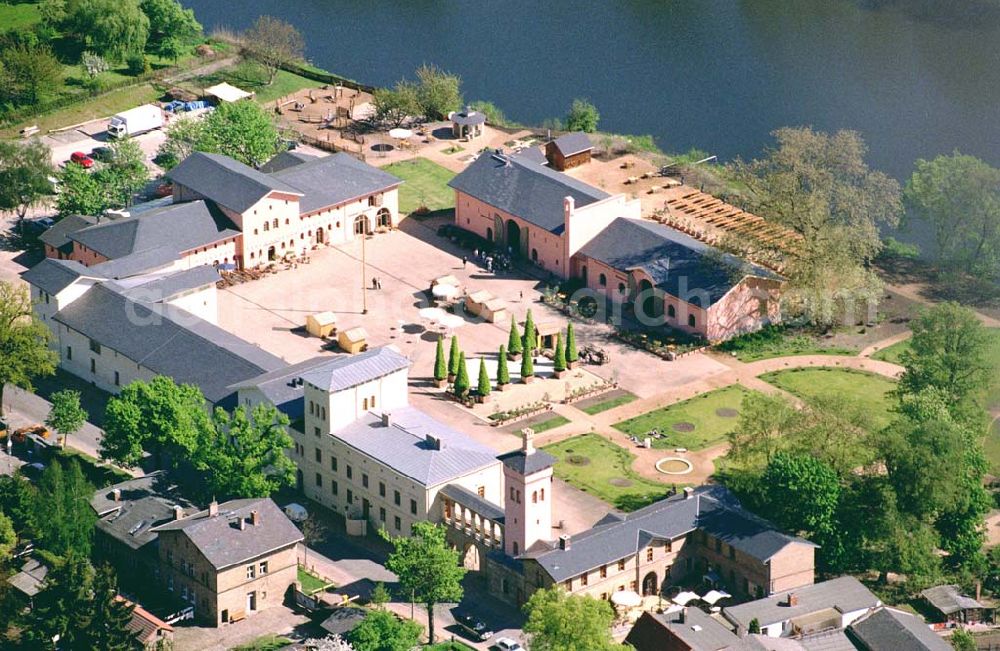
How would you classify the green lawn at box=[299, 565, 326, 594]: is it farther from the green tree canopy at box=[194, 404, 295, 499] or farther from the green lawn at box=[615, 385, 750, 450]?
the green lawn at box=[615, 385, 750, 450]

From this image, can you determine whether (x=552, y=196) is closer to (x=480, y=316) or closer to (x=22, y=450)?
(x=480, y=316)

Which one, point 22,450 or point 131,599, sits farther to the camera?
point 22,450

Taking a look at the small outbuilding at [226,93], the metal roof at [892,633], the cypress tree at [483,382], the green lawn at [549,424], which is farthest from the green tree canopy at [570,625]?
the small outbuilding at [226,93]

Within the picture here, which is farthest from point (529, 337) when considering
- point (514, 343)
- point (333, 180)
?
point (333, 180)

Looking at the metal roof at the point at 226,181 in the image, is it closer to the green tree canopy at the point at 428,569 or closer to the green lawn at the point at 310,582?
the green lawn at the point at 310,582

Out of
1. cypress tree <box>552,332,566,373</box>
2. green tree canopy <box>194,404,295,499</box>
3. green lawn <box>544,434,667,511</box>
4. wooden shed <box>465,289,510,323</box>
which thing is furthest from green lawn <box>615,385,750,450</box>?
green tree canopy <box>194,404,295,499</box>

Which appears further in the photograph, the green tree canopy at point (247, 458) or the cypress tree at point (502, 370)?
the cypress tree at point (502, 370)

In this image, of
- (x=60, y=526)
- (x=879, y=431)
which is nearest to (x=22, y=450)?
(x=60, y=526)
